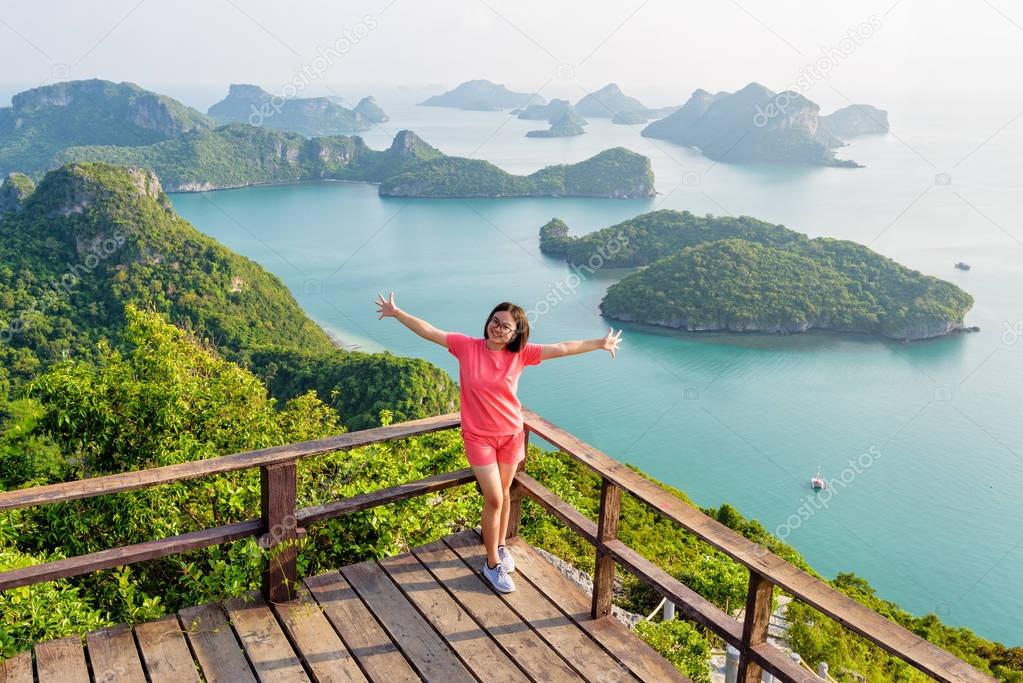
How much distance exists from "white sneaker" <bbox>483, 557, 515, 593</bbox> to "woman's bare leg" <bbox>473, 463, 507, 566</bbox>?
0.08ft

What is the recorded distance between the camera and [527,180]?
85.8 m

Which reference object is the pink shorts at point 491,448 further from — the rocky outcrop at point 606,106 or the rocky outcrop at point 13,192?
the rocky outcrop at point 606,106

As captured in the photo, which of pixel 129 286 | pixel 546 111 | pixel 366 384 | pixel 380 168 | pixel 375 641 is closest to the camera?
pixel 375 641

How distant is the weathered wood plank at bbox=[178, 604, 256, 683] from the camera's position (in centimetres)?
224

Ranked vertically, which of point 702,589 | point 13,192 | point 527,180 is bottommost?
point 702,589

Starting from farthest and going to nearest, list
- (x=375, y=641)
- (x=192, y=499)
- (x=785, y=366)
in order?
(x=785, y=366), (x=192, y=499), (x=375, y=641)

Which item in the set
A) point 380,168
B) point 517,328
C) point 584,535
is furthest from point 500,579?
point 380,168

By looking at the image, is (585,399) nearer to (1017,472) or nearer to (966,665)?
(1017,472)

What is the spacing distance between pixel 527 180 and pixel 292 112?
81800 millimetres

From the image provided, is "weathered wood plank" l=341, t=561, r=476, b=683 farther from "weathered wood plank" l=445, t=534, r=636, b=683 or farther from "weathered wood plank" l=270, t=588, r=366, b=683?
"weathered wood plank" l=445, t=534, r=636, b=683

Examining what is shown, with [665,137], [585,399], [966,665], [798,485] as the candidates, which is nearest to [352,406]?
[585,399]

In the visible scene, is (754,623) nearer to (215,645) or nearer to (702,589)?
(215,645)

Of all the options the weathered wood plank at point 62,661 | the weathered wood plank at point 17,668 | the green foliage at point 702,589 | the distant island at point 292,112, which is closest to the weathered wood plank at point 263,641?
the weathered wood plank at point 62,661

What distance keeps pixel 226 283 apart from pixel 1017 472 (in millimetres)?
35081
